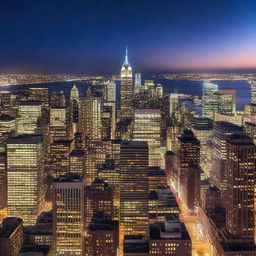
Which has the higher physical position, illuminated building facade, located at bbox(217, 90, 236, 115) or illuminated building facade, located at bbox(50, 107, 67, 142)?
illuminated building facade, located at bbox(217, 90, 236, 115)

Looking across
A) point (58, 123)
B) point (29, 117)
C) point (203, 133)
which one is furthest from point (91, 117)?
point (203, 133)

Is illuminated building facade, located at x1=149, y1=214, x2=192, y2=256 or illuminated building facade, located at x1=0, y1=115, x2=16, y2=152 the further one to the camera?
illuminated building facade, located at x1=0, y1=115, x2=16, y2=152

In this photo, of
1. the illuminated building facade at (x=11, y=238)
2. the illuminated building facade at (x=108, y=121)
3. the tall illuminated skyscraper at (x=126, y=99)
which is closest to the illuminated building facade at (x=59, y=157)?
the illuminated building facade at (x=108, y=121)

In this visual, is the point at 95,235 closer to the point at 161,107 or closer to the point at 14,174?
the point at 14,174

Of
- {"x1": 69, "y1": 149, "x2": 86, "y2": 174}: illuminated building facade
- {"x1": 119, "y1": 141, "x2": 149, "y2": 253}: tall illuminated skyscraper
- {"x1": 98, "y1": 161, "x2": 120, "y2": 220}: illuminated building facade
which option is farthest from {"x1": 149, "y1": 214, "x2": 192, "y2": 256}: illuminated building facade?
{"x1": 69, "y1": 149, "x2": 86, "y2": 174}: illuminated building facade

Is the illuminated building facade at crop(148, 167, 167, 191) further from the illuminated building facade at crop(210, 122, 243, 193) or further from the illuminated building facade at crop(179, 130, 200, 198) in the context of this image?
the illuminated building facade at crop(210, 122, 243, 193)

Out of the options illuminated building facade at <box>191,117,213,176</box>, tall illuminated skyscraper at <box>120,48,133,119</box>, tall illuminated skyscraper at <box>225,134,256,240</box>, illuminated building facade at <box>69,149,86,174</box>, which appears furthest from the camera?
tall illuminated skyscraper at <box>120,48,133,119</box>

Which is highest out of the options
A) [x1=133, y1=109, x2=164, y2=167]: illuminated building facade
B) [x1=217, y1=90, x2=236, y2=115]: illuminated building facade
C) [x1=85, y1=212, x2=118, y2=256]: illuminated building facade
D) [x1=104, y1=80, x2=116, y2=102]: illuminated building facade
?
[x1=104, y1=80, x2=116, y2=102]: illuminated building facade

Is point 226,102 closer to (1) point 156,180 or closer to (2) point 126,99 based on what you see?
Result: (2) point 126,99
